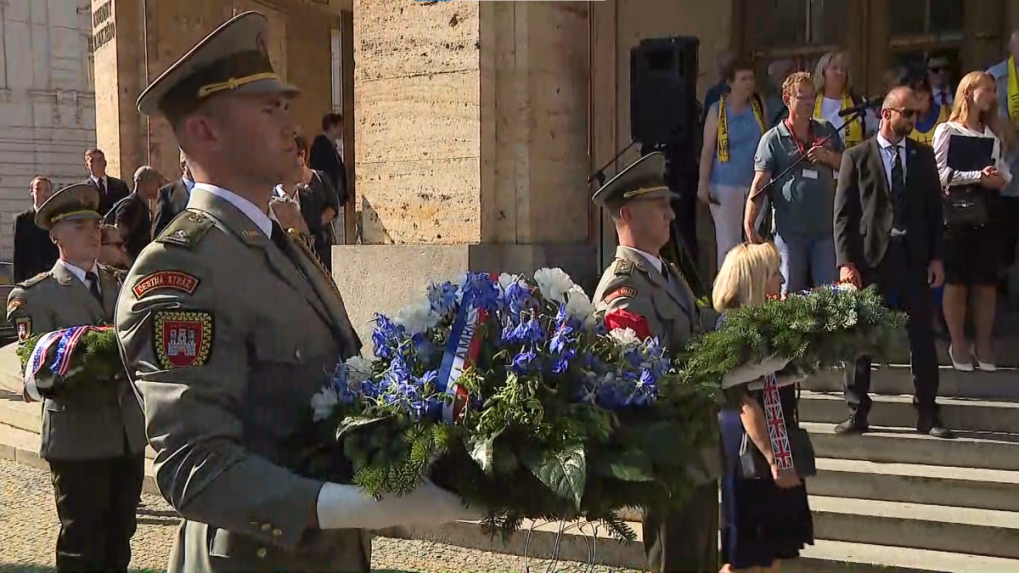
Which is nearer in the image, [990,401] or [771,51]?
[990,401]

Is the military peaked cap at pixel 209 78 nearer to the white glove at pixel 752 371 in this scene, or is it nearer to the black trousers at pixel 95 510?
the white glove at pixel 752 371

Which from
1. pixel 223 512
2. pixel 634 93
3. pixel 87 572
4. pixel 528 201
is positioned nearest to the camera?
pixel 223 512

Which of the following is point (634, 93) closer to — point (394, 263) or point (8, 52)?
point (394, 263)

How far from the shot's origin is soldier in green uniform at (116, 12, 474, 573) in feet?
6.43

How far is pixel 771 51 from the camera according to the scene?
33.1 ft

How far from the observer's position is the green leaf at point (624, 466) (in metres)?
1.92

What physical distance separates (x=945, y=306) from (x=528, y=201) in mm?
2981

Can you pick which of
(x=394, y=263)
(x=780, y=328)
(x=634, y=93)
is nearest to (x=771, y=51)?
(x=634, y=93)

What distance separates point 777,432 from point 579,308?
2.16 m

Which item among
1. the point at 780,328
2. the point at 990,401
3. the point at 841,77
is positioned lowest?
the point at 990,401

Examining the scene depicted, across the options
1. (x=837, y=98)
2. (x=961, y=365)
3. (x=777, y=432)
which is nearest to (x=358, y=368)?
(x=777, y=432)

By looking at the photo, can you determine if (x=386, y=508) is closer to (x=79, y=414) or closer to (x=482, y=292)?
(x=482, y=292)

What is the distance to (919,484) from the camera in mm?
5664

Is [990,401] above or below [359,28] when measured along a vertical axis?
below
